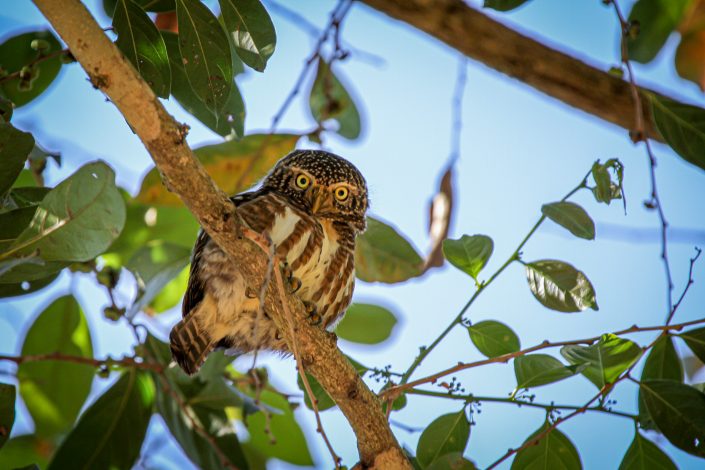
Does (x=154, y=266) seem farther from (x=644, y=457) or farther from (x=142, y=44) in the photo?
(x=644, y=457)

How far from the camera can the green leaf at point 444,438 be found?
2699 mm

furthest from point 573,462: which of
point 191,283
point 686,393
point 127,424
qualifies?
point 127,424

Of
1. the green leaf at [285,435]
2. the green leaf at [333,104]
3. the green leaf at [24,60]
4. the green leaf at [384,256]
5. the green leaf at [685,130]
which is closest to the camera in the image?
the green leaf at [685,130]

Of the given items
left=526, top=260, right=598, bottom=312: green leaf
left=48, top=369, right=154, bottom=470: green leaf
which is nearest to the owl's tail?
left=48, top=369, right=154, bottom=470: green leaf

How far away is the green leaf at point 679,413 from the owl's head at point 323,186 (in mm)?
1577

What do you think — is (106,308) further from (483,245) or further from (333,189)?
(483,245)

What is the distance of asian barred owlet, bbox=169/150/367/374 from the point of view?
9.77ft

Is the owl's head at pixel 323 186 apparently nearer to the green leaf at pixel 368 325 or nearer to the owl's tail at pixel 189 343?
the green leaf at pixel 368 325

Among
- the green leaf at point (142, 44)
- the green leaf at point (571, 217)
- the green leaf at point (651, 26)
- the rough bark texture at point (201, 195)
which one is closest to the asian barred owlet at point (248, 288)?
the rough bark texture at point (201, 195)

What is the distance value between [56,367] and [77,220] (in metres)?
1.38

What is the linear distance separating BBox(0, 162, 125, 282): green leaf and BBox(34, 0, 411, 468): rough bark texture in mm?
318

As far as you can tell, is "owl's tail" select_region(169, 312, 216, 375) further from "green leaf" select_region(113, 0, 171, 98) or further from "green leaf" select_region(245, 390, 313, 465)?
"green leaf" select_region(113, 0, 171, 98)

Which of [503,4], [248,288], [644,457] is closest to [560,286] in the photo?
[644,457]

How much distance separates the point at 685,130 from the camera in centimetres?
273
